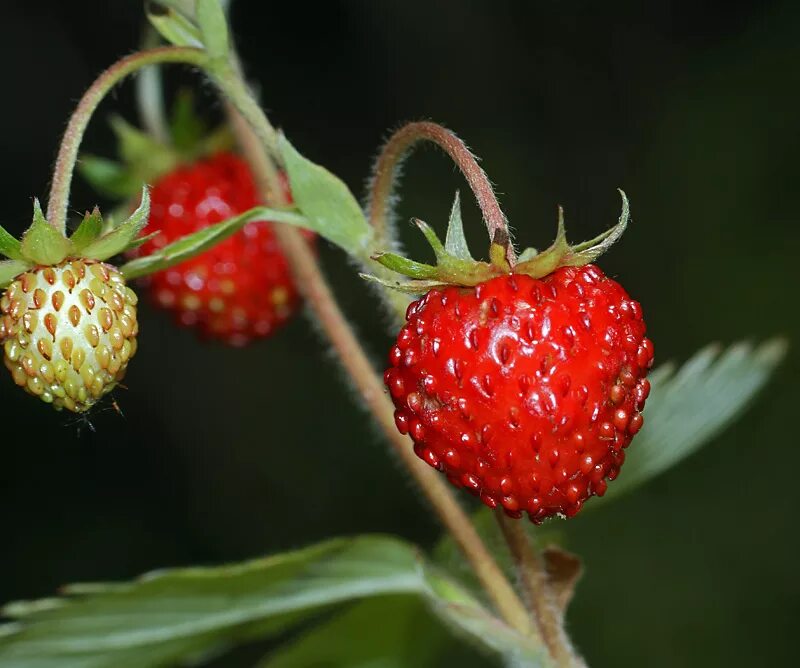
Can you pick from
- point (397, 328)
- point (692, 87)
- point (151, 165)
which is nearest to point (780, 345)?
point (397, 328)

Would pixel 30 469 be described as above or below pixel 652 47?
below

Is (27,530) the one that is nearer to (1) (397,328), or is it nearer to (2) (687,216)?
(2) (687,216)

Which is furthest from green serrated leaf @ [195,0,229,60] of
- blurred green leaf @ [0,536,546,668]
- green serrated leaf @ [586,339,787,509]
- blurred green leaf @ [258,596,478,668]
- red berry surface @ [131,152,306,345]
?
blurred green leaf @ [258,596,478,668]

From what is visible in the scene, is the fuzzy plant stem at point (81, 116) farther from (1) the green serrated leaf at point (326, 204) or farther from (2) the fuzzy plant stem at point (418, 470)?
(1) the green serrated leaf at point (326, 204)

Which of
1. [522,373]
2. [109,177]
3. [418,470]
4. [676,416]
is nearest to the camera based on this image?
[522,373]

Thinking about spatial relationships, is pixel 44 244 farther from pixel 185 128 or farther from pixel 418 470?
pixel 185 128

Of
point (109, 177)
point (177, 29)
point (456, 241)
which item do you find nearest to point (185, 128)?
point (109, 177)

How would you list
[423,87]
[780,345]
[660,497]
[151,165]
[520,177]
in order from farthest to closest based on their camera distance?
[423,87] → [520,177] → [660,497] → [151,165] → [780,345]
